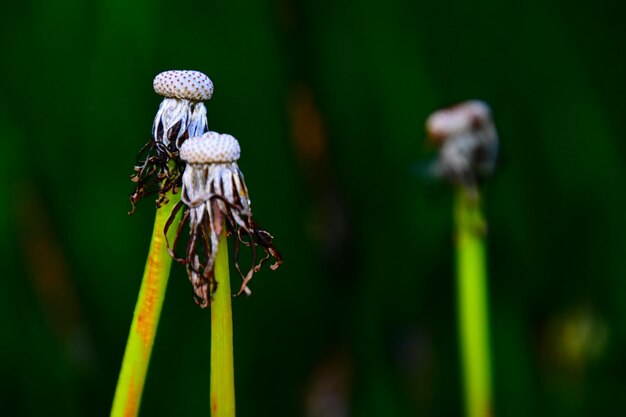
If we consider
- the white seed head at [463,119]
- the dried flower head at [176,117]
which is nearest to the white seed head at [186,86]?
the dried flower head at [176,117]

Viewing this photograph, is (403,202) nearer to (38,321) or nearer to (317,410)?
(317,410)

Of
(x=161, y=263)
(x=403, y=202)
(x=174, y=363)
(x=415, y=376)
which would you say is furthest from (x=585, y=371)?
(x=161, y=263)

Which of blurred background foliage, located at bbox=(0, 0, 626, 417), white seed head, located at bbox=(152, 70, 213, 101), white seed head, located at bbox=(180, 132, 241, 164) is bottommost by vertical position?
blurred background foliage, located at bbox=(0, 0, 626, 417)

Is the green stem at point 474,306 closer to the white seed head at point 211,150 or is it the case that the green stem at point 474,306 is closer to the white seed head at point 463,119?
the white seed head at point 463,119

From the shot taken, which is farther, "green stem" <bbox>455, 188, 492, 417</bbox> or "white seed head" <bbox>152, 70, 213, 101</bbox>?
"green stem" <bbox>455, 188, 492, 417</bbox>

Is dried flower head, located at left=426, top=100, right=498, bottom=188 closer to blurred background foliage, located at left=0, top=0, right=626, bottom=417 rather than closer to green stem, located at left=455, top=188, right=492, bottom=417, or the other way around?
green stem, located at left=455, top=188, right=492, bottom=417

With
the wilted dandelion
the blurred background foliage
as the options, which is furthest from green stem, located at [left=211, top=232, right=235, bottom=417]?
the blurred background foliage

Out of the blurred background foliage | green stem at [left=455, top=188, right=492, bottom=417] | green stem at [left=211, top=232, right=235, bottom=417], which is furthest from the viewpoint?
the blurred background foliage
